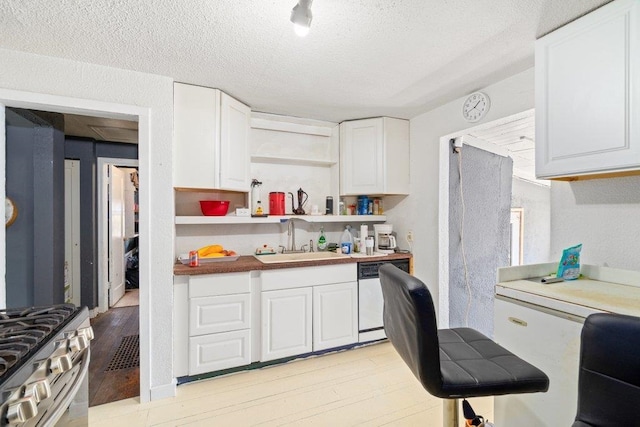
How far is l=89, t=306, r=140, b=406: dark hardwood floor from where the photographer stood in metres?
2.05

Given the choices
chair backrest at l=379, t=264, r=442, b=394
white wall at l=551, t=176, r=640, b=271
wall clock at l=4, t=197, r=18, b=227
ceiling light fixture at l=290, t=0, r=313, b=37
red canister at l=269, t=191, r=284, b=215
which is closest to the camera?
chair backrest at l=379, t=264, r=442, b=394

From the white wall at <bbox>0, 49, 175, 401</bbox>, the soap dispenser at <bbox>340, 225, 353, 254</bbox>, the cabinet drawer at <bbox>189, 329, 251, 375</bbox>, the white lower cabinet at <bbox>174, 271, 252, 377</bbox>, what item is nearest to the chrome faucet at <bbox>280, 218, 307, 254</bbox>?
the soap dispenser at <bbox>340, 225, 353, 254</bbox>

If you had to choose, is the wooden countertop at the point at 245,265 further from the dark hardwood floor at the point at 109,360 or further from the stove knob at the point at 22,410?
the stove knob at the point at 22,410

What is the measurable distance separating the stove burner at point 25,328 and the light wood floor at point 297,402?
3.41 ft

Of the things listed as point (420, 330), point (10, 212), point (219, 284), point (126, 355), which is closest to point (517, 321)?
point (420, 330)

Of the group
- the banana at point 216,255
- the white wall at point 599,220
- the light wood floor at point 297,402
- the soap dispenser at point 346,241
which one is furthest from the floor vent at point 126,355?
the white wall at point 599,220

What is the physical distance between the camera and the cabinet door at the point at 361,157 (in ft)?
9.41

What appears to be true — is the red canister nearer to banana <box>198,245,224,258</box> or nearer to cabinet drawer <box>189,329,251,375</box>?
banana <box>198,245,224,258</box>

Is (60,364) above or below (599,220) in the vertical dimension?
below

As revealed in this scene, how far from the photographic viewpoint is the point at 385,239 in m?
3.01

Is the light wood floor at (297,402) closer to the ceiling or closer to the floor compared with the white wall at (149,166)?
closer to the floor

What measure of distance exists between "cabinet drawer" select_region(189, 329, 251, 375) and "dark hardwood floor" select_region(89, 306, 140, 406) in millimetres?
452

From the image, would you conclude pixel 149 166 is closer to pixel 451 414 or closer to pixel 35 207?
pixel 35 207

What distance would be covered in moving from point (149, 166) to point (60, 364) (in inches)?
56.1
